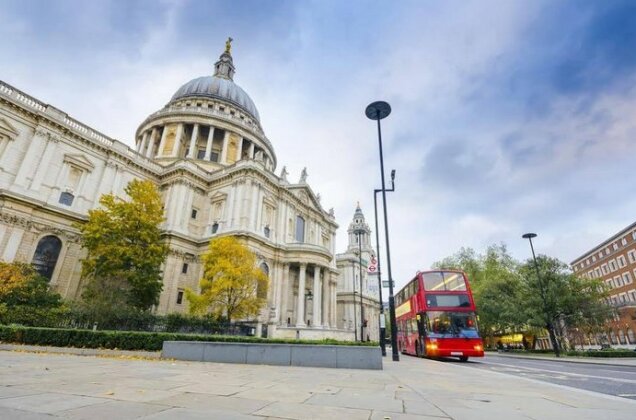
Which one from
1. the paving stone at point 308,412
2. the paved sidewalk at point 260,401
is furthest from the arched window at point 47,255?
the paving stone at point 308,412

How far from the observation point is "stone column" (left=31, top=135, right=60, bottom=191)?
84.0ft

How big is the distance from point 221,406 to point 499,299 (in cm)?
4111

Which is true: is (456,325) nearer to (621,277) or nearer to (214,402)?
(214,402)

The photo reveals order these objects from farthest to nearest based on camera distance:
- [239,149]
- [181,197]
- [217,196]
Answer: [239,149] < [217,196] < [181,197]

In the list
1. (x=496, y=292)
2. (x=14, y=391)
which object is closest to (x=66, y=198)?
(x=14, y=391)

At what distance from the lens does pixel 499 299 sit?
37.4 meters

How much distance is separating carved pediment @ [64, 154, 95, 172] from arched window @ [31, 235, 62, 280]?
704 centimetres

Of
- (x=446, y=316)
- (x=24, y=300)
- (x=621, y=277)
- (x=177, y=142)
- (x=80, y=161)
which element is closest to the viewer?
(x=446, y=316)

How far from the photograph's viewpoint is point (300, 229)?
43.1m

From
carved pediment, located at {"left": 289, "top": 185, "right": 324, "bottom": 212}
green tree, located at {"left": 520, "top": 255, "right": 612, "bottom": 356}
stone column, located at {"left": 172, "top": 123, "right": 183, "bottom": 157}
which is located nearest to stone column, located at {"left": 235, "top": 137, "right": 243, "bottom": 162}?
stone column, located at {"left": 172, "top": 123, "right": 183, "bottom": 157}

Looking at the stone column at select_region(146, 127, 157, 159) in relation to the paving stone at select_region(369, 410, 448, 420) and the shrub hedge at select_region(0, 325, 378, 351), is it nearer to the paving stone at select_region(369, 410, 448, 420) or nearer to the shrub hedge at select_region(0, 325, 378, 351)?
the shrub hedge at select_region(0, 325, 378, 351)

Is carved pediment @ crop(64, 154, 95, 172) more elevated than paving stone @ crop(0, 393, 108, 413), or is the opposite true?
carved pediment @ crop(64, 154, 95, 172)

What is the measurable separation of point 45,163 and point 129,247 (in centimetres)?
1150

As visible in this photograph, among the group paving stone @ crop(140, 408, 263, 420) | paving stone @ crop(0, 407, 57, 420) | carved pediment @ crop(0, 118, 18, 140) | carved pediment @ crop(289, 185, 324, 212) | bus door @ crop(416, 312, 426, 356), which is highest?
carved pediment @ crop(289, 185, 324, 212)
